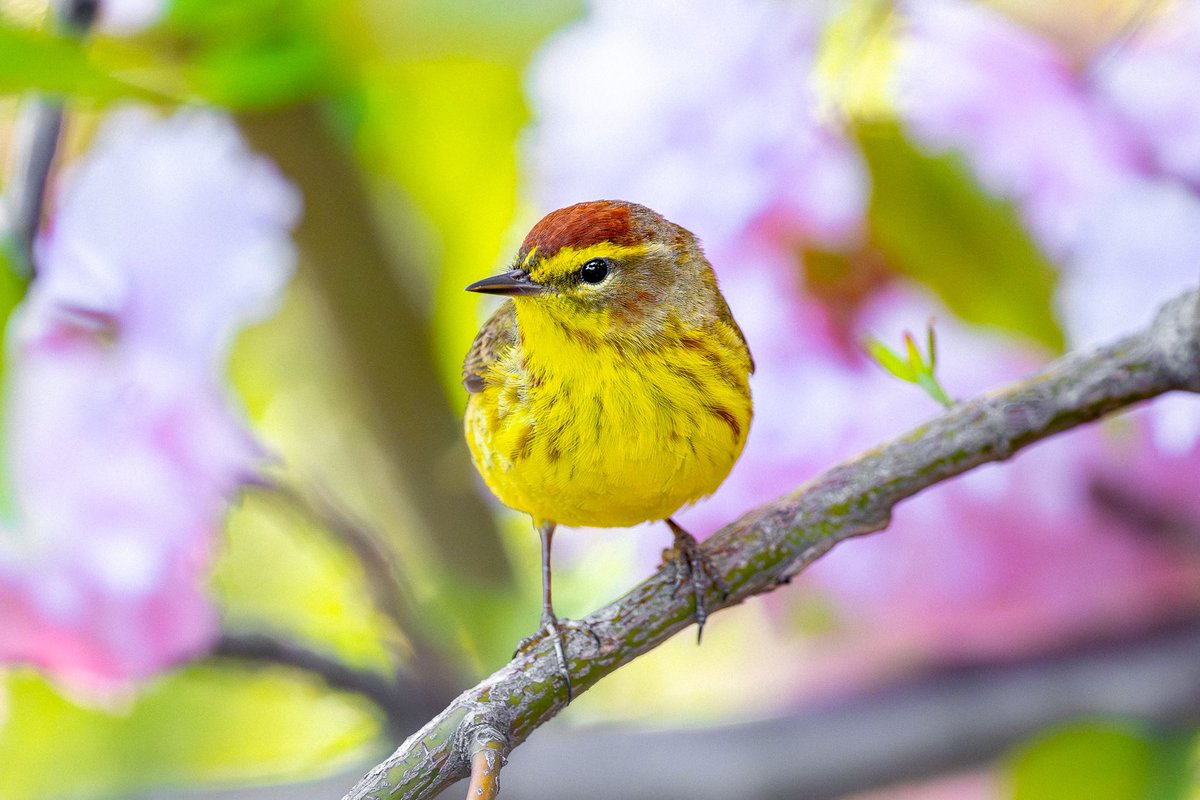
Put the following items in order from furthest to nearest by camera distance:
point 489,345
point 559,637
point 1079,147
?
point 1079,147 < point 489,345 < point 559,637

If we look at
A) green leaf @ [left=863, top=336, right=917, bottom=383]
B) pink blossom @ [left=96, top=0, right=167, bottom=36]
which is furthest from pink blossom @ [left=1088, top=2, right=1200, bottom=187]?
pink blossom @ [left=96, top=0, right=167, bottom=36]

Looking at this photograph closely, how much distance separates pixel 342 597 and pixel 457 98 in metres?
0.41

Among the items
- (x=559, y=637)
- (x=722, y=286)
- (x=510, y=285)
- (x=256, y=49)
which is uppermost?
(x=256, y=49)

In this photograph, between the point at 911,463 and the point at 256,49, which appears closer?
the point at 911,463

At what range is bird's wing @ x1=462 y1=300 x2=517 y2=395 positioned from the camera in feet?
1.35

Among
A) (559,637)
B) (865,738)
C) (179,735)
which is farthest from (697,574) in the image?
(179,735)

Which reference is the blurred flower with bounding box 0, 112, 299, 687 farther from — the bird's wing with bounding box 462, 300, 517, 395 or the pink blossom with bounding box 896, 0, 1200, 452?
the pink blossom with bounding box 896, 0, 1200, 452

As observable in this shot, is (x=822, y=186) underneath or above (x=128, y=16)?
underneath

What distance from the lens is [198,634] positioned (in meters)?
0.57

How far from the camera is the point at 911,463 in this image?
1.15 feet

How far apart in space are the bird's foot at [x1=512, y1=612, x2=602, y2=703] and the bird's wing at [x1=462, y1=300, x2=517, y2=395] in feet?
0.31

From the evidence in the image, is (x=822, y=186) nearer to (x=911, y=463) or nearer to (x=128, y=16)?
(x=911, y=463)

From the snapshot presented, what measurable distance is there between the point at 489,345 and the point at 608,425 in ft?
0.27

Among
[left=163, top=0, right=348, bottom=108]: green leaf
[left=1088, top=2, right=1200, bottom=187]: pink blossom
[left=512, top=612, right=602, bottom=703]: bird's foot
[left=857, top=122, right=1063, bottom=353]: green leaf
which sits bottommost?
[left=512, top=612, right=602, bottom=703]: bird's foot
